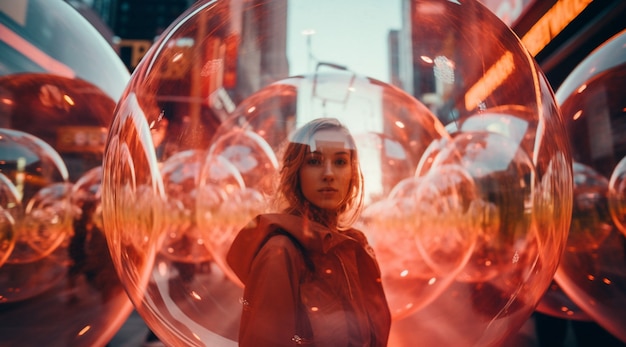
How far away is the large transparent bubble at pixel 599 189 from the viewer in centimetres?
137

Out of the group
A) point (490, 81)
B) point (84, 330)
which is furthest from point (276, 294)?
point (84, 330)

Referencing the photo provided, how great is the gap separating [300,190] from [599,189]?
1.15 m

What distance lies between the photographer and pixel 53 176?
4.53ft

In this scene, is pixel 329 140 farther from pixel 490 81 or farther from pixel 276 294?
pixel 490 81

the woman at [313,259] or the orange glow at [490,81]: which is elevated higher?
the orange glow at [490,81]

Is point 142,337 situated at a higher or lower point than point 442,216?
lower

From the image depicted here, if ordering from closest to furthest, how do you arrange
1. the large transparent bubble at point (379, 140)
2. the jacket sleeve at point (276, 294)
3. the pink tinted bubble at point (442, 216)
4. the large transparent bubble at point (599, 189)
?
the jacket sleeve at point (276, 294) → the large transparent bubble at point (379, 140) → the pink tinted bubble at point (442, 216) → the large transparent bubble at point (599, 189)

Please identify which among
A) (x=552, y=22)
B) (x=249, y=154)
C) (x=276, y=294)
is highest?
(x=552, y=22)

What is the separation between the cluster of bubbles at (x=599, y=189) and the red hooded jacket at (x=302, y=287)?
3.29ft

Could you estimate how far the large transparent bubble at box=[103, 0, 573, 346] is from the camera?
2.71 ft

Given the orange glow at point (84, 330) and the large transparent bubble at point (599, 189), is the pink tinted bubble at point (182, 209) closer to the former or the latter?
the orange glow at point (84, 330)

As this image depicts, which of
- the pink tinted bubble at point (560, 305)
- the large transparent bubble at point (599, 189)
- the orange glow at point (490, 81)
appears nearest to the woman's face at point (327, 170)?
the orange glow at point (490, 81)

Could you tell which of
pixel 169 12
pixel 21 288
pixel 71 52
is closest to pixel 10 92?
pixel 71 52

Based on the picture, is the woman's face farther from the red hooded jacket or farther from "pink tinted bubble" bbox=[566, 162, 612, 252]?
"pink tinted bubble" bbox=[566, 162, 612, 252]
